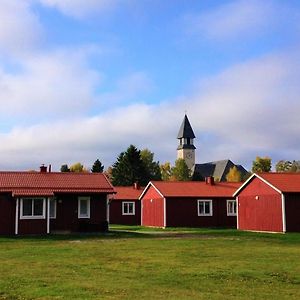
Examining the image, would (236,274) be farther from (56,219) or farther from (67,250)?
(56,219)

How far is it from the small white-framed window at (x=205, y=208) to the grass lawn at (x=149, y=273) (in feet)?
79.6

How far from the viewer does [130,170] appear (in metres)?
78.9

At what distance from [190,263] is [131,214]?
39013 millimetres

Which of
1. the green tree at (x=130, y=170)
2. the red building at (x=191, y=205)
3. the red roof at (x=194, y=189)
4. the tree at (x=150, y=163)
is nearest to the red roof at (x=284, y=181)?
the red building at (x=191, y=205)

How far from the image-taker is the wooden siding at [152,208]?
47.0 m

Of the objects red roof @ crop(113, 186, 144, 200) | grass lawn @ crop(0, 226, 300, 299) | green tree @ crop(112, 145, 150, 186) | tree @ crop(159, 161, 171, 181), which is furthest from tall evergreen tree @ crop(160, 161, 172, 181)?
grass lawn @ crop(0, 226, 300, 299)

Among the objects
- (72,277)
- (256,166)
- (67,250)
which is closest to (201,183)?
(67,250)

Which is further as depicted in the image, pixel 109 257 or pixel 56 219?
pixel 56 219

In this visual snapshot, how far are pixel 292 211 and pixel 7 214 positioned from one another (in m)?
19.0

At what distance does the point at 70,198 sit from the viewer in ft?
115

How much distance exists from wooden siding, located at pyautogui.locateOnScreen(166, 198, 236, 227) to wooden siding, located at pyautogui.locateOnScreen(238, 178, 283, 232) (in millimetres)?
5822

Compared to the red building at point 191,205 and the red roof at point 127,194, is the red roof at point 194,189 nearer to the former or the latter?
the red building at point 191,205

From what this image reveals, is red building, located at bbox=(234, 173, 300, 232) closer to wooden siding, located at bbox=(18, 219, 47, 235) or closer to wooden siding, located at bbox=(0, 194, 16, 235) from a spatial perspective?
wooden siding, located at bbox=(18, 219, 47, 235)

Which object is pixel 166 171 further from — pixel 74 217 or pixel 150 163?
pixel 74 217
